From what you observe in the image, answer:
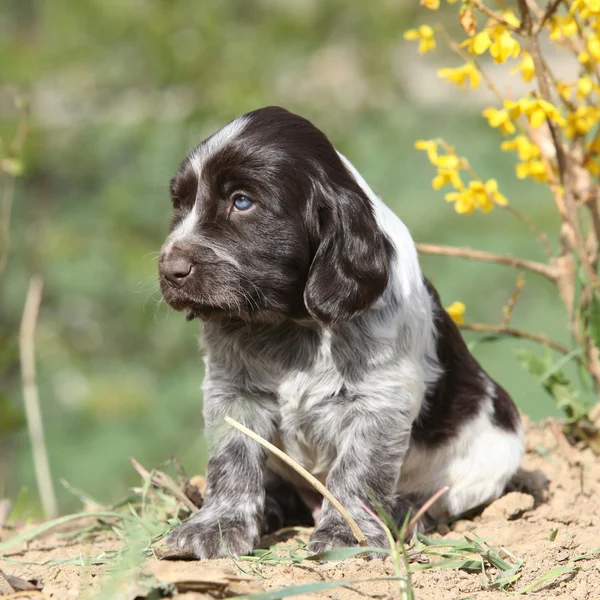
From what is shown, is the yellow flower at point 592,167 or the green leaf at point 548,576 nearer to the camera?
the green leaf at point 548,576

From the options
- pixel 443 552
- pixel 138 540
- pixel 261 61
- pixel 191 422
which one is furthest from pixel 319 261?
pixel 261 61

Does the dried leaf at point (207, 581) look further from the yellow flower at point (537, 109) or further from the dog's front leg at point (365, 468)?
the yellow flower at point (537, 109)

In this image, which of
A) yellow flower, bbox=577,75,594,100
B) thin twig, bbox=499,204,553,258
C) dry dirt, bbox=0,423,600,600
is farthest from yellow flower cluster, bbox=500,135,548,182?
dry dirt, bbox=0,423,600,600

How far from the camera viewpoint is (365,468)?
11.3 ft

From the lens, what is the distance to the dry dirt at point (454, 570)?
261 centimetres

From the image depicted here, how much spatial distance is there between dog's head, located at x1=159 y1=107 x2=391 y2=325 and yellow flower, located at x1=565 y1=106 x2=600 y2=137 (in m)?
1.80

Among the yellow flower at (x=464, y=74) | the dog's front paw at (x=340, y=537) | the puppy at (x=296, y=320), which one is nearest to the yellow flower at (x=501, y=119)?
the yellow flower at (x=464, y=74)

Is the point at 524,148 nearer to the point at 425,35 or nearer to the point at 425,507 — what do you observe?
the point at 425,35

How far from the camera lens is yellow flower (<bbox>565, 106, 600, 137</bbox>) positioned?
15.5ft

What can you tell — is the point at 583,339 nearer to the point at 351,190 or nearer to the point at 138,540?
the point at 351,190

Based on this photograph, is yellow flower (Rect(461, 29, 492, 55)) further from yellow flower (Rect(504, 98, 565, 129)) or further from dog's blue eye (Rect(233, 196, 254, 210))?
dog's blue eye (Rect(233, 196, 254, 210))

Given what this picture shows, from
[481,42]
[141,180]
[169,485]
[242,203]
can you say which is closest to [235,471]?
[169,485]

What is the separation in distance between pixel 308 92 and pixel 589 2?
655 centimetres

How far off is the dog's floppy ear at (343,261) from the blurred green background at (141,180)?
5573 millimetres
